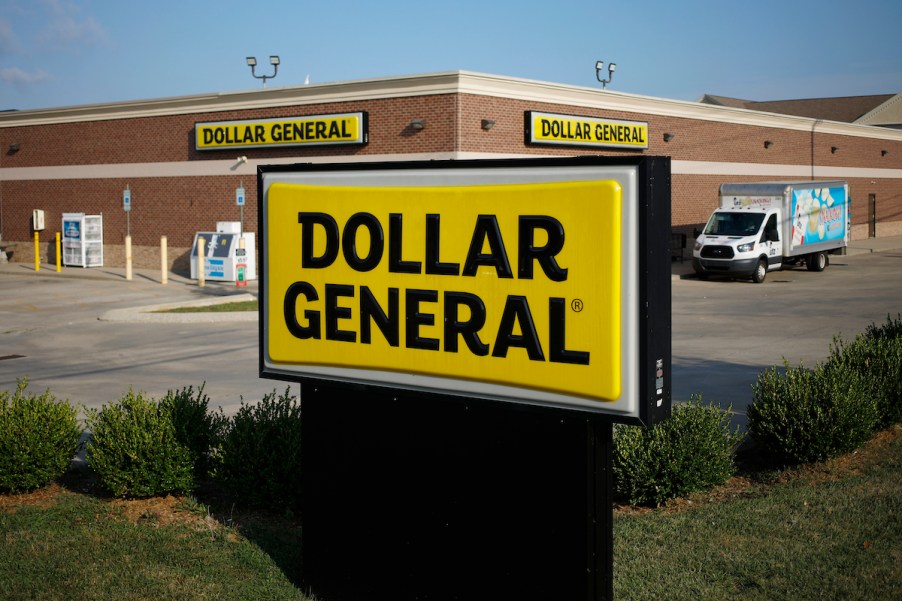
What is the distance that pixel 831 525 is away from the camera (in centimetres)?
686

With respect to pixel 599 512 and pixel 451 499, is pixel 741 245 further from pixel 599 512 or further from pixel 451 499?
pixel 599 512

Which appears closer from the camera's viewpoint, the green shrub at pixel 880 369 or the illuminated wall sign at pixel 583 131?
the green shrub at pixel 880 369

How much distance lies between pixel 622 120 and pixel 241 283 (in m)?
14.8

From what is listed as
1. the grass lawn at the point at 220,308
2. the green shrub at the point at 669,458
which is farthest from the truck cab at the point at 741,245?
the green shrub at the point at 669,458

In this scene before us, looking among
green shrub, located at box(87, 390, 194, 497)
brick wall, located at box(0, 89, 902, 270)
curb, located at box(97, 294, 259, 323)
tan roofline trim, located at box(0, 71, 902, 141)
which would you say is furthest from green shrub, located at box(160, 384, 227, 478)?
tan roofline trim, located at box(0, 71, 902, 141)

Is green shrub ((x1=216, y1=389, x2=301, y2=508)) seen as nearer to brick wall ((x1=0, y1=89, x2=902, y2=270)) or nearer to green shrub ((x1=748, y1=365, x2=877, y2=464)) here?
green shrub ((x1=748, y1=365, x2=877, y2=464))

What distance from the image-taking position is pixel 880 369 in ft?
32.6

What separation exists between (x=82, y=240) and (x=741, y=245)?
913 inches

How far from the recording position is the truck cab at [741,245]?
31078 millimetres

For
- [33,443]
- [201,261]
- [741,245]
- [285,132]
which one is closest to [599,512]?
[33,443]

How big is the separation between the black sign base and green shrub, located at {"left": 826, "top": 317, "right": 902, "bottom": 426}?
547 cm

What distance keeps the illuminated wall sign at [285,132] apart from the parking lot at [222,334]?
504cm

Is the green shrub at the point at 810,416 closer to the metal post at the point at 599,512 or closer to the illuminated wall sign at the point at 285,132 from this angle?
the metal post at the point at 599,512

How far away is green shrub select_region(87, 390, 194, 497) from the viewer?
25.2 ft
